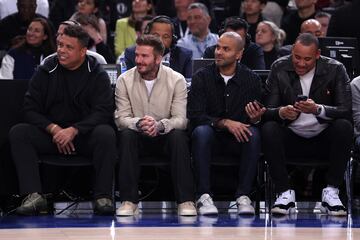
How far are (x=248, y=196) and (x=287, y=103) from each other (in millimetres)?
814

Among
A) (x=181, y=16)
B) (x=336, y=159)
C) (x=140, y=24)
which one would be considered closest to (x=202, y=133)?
(x=336, y=159)

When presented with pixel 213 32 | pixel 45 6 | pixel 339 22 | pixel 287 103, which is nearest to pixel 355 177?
pixel 287 103

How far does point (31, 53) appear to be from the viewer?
35.8ft

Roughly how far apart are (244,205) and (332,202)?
706mm

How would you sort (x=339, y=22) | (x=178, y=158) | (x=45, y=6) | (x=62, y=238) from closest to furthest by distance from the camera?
(x=62, y=238) → (x=178, y=158) → (x=339, y=22) → (x=45, y=6)

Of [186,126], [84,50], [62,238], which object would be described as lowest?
[62,238]

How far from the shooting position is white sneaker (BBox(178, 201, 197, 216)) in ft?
28.5

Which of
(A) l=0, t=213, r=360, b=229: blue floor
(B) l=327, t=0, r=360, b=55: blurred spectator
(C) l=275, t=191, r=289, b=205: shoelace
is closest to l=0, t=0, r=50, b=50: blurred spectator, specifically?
(B) l=327, t=0, r=360, b=55: blurred spectator

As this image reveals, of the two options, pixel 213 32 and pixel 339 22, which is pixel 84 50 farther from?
pixel 213 32

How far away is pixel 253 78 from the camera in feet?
29.7

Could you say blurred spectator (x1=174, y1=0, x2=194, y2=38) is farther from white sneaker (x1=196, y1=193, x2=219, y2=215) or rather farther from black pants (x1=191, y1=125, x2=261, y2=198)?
white sneaker (x1=196, y1=193, x2=219, y2=215)

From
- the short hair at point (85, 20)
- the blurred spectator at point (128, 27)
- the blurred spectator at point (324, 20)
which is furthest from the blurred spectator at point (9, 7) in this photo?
the blurred spectator at point (324, 20)

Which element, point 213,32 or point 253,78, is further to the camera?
point 213,32

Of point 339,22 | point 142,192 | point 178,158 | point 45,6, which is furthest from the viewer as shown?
point 45,6
